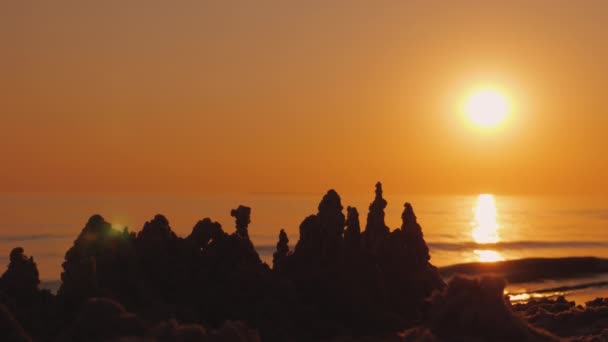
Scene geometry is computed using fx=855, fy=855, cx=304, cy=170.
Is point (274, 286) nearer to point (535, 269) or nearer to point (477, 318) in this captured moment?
point (477, 318)

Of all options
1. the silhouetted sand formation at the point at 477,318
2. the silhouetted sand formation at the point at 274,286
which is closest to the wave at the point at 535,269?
the silhouetted sand formation at the point at 274,286

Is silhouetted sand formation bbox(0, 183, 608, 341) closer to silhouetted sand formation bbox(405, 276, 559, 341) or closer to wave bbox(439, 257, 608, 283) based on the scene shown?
silhouetted sand formation bbox(405, 276, 559, 341)

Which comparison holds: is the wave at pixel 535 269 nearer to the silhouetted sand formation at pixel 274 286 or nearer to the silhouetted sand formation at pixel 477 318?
the silhouetted sand formation at pixel 274 286

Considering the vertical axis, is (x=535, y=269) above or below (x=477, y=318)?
above

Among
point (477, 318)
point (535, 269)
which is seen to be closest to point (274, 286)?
point (477, 318)

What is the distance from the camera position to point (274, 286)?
46406 millimetres

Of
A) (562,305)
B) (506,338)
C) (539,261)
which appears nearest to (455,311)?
(506,338)

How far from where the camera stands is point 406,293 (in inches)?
2105

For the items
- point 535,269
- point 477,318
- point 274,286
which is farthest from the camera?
point 535,269

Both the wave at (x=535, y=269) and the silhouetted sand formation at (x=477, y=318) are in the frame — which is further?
the wave at (x=535, y=269)

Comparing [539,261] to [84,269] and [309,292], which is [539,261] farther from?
[84,269]

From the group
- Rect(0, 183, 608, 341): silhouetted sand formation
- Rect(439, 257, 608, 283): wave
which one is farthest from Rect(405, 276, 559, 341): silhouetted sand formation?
Rect(439, 257, 608, 283): wave

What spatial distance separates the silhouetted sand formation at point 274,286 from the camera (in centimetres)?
3956

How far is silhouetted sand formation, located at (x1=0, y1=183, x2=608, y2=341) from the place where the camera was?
3956 centimetres
